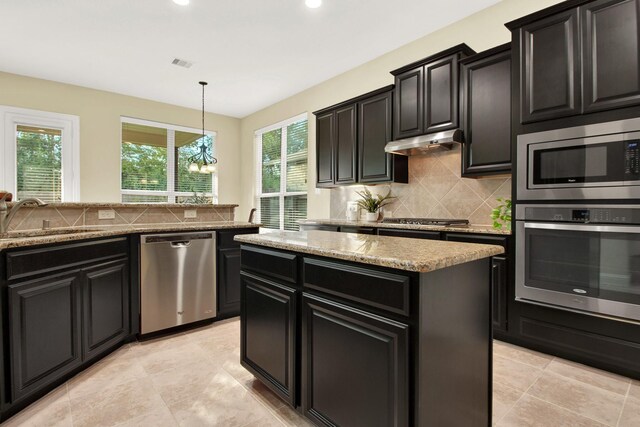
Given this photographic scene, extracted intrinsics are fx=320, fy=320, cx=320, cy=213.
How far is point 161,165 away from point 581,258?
614 centimetres

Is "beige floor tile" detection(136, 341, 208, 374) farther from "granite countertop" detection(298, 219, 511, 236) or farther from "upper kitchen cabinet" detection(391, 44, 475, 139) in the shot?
"upper kitchen cabinet" detection(391, 44, 475, 139)

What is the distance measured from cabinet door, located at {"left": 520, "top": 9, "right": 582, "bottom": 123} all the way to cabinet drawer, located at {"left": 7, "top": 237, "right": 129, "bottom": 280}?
10.7ft

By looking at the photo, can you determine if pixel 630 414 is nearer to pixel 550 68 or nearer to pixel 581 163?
pixel 581 163

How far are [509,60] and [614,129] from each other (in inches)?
39.1

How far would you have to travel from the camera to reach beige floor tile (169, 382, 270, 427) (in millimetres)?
1658

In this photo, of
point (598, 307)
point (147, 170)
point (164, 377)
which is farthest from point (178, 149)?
point (598, 307)

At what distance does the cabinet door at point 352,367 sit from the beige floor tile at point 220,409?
0.37 metres

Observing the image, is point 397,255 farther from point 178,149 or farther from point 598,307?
point 178,149

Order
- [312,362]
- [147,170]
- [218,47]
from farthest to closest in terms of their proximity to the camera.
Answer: [147,170], [218,47], [312,362]

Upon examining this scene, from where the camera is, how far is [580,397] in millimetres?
1843

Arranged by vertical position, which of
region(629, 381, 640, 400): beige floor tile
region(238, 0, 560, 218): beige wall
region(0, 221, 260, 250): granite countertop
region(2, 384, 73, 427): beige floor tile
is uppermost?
region(238, 0, 560, 218): beige wall

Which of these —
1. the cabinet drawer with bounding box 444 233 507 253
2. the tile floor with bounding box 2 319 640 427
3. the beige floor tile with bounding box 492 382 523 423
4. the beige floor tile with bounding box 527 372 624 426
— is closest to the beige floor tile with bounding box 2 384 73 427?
the tile floor with bounding box 2 319 640 427

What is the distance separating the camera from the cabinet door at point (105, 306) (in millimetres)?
2180

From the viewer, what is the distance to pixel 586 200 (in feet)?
6.90
